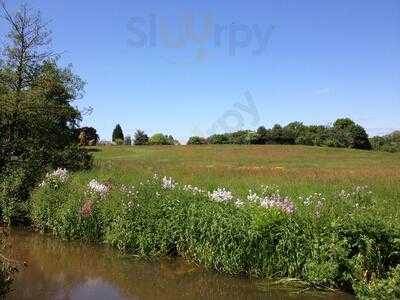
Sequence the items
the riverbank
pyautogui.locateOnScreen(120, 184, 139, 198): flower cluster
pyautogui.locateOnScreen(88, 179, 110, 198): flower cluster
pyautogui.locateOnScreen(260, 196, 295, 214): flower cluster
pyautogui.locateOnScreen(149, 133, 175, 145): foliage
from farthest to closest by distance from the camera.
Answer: pyautogui.locateOnScreen(149, 133, 175, 145): foliage < pyautogui.locateOnScreen(88, 179, 110, 198): flower cluster < pyautogui.locateOnScreen(120, 184, 139, 198): flower cluster < pyautogui.locateOnScreen(260, 196, 295, 214): flower cluster < the riverbank

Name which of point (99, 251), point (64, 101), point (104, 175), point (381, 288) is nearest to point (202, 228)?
point (99, 251)

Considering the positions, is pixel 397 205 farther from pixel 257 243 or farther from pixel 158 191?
pixel 158 191

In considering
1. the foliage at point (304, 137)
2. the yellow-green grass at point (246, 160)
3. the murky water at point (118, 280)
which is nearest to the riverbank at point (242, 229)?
the murky water at point (118, 280)

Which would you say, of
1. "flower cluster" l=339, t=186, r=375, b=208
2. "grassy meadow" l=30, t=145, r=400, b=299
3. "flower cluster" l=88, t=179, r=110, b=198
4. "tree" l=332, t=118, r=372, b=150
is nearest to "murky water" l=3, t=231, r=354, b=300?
"grassy meadow" l=30, t=145, r=400, b=299

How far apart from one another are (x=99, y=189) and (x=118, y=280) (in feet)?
14.0

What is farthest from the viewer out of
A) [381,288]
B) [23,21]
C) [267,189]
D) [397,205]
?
[23,21]

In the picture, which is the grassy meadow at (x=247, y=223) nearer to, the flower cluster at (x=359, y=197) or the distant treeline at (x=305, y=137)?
the flower cluster at (x=359, y=197)

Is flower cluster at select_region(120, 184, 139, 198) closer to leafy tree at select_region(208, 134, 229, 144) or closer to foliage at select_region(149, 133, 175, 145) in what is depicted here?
leafy tree at select_region(208, 134, 229, 144)

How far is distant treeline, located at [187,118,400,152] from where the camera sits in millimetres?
67625

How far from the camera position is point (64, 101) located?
23219 mm

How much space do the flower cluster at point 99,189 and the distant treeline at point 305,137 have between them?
172 feet

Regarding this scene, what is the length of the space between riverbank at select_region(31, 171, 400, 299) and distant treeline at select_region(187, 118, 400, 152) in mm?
52843

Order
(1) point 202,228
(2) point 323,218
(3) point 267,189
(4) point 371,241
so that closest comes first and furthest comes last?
(4) point 371,241, (2) point 323,218, (1) point 202,228, (3) point 267,189

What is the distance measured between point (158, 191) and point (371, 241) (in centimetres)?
620
